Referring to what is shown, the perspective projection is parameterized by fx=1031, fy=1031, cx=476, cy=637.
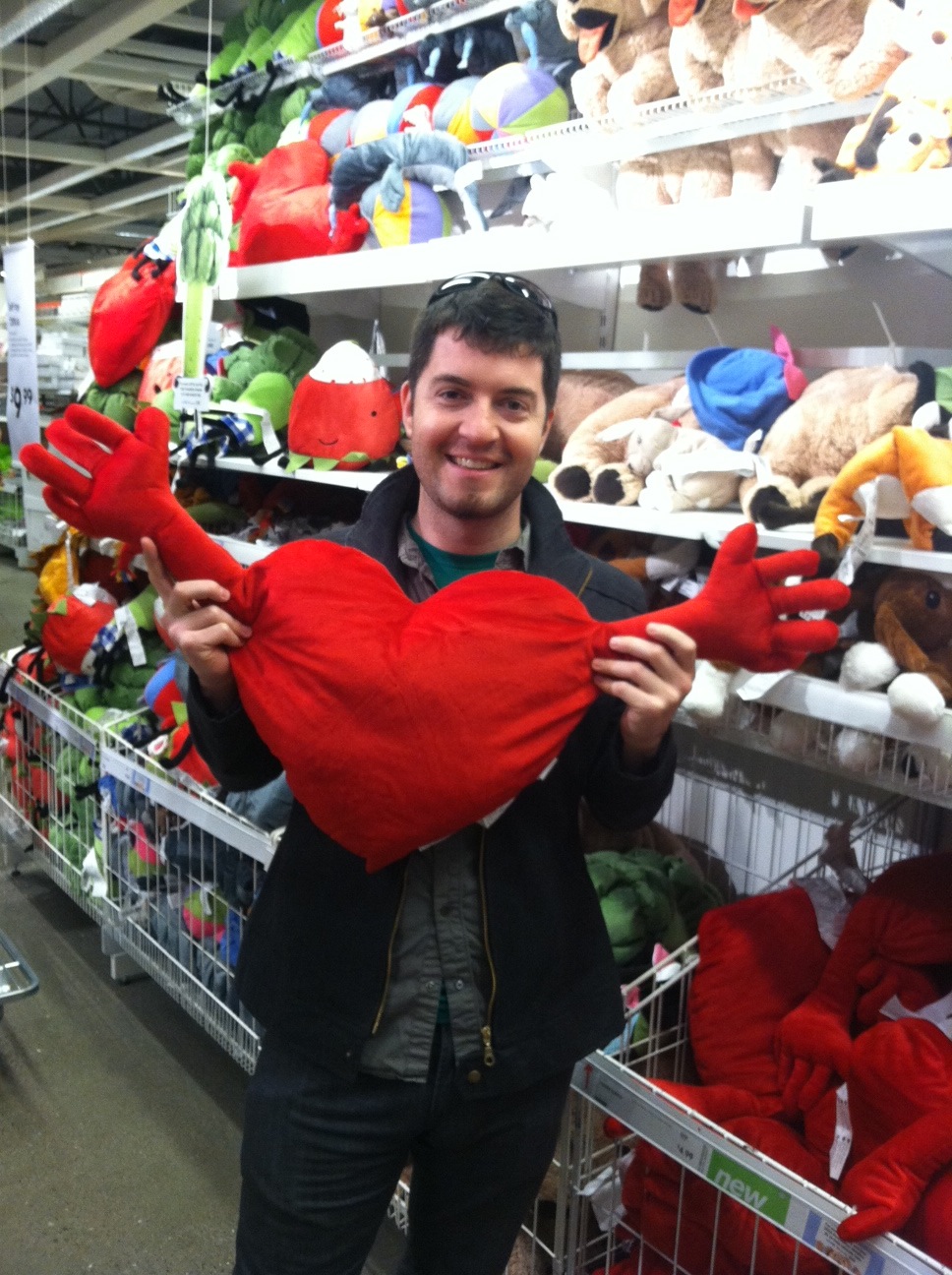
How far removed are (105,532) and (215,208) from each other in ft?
5.08

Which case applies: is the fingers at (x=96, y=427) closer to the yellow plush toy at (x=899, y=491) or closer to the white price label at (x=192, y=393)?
the yellow plush toy at (x=899, y=491)

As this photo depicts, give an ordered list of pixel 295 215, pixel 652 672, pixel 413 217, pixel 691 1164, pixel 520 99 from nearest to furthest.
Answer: pixel 652 672 → pixel 691 1164 → pixel 520 99 → pixel 413 217 → pixel 295 215

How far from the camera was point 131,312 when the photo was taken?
8.66ft

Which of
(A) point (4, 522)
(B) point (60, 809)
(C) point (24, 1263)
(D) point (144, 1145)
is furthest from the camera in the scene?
(A) point (4, 522)

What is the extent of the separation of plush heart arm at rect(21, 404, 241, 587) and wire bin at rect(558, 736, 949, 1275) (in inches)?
32.3

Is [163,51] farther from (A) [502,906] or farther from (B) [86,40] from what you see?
(A) [502,906]

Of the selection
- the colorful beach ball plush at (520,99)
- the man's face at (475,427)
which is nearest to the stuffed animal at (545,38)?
the colorful beach ball plush at (520,99)

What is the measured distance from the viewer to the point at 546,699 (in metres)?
0.98

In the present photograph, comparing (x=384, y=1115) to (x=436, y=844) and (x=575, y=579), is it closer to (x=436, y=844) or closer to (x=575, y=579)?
(x=436, y=844)

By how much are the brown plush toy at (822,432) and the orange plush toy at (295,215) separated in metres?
1.18

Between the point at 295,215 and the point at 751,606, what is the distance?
1724 millimetres

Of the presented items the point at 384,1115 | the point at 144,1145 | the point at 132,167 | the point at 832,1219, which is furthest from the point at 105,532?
the point at 132,167

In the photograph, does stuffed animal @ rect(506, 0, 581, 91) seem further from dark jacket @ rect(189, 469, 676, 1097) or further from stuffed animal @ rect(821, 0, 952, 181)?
dark jacket @ rect(189, 469, 676, 1097)

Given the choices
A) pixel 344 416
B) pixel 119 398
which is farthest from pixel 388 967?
pixel 119 398
